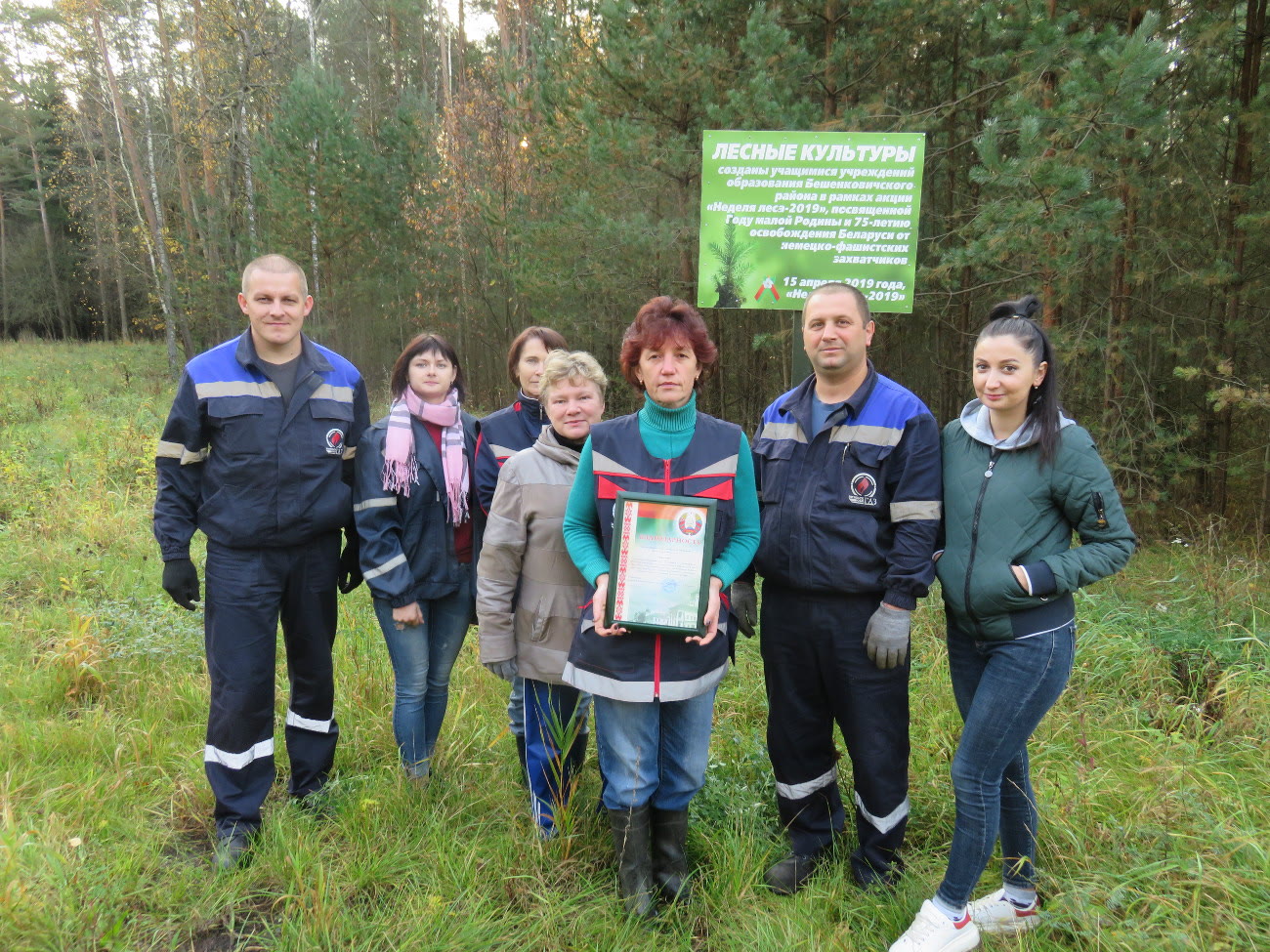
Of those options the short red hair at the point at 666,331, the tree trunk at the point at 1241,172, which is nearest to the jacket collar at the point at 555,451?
the short red hair at the point at 666,331

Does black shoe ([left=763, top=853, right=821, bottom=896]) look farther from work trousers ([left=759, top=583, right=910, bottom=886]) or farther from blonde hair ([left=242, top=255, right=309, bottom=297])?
blonde hair ([left=242, top=255, right=309, bottom=297])

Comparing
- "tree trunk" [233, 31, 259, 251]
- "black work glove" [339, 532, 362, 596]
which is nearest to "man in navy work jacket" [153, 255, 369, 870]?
"black work glove" [339, 532, 362, 596]

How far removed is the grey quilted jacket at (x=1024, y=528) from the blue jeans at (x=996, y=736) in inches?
3.7

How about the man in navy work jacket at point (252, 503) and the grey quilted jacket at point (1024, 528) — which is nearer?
the grey quilted jacket at point (1024, 528)

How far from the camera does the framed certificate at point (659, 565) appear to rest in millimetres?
2297

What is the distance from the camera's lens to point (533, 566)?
2.78 m

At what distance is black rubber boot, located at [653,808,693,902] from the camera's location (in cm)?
263

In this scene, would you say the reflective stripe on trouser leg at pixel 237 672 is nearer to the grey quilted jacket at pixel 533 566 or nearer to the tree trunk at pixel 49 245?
the grey quilted jacket at pixel 533 566

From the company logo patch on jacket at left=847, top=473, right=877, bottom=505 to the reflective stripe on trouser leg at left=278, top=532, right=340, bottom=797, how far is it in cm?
208

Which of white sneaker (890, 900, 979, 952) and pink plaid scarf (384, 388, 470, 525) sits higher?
pink plaid scarf (384, 388, 470, 525)

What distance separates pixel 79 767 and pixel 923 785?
3741mm

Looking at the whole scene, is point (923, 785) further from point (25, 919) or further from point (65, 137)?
point (65, 137)

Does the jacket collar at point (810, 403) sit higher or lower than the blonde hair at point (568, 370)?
lower

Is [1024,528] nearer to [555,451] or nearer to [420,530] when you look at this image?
[555,451]
